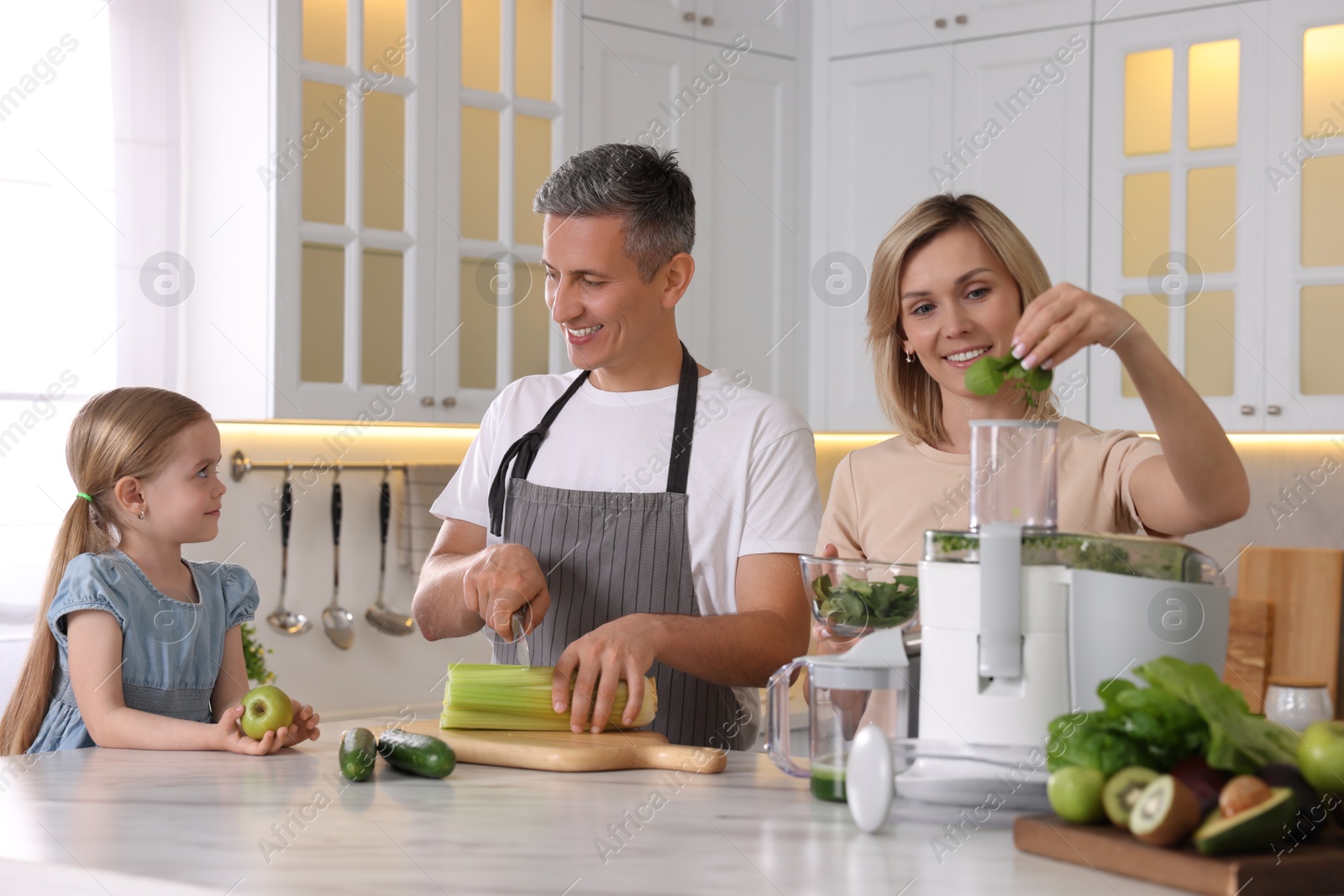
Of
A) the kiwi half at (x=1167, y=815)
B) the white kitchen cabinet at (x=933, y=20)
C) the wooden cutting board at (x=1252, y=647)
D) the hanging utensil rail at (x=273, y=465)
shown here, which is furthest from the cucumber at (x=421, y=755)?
the white kitchen cabinet at (x=933, y=20)

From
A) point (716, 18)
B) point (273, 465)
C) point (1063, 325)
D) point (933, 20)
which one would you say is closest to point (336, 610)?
point (273, 465)

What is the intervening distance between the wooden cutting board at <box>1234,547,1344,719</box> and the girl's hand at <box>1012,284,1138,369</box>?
7.11ft

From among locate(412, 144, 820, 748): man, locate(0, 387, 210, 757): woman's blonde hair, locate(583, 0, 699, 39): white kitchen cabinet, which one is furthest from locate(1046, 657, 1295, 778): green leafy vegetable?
locate(583, 0, 699, 39): white kitchen cabinet

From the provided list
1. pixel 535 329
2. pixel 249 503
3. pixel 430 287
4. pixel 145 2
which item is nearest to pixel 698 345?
pixel 535 329

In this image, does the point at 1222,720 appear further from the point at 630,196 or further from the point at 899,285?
the point at 630,196

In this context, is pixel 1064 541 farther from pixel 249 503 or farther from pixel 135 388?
pixel 249 503

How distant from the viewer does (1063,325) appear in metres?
1.27

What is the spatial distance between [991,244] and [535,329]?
1.74 m

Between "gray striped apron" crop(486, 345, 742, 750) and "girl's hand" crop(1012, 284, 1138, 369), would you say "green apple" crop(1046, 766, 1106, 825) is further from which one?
"gray striped apron" crop(486, 345, 742, 750)

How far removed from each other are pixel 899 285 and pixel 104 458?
43.5 inches

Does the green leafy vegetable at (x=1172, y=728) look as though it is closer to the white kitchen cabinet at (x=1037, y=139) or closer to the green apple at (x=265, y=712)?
the green apple at (x=265, y=712)

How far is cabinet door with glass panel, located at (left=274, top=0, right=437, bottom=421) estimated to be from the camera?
297cm

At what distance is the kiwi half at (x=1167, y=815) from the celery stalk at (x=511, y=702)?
636 mm

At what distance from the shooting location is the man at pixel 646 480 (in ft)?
6.05
